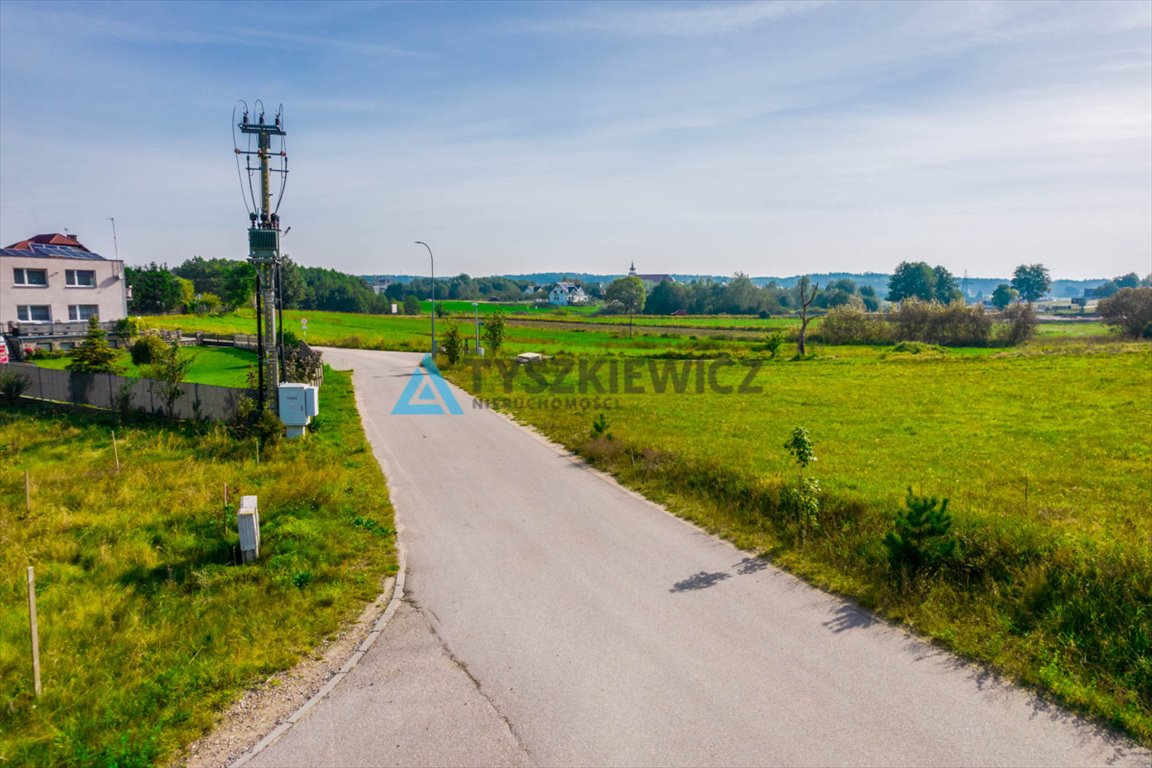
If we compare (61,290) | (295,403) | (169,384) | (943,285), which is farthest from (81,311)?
(943,285)

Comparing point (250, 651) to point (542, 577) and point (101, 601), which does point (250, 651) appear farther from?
point (542, 577)

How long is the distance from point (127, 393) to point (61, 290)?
33.6 m

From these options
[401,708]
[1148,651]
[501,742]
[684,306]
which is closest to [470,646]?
[401,708]

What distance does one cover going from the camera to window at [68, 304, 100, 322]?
47.1 meters

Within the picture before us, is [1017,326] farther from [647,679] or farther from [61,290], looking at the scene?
[61,290]

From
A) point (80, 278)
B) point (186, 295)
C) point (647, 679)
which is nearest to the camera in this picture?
point (647, 679)

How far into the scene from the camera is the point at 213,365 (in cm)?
3628

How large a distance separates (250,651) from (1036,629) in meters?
9.16

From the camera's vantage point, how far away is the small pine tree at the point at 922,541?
9.24 metres

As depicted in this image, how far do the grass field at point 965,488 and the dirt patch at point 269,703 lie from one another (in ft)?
21.5

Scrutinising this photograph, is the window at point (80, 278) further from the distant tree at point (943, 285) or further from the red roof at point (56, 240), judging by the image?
the distant tree at point (943, 285)

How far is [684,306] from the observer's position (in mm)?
128375

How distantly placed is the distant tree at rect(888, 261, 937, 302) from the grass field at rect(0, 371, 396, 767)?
5743 inches

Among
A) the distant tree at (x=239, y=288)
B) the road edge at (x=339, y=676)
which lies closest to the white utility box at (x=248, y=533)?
the road edge at (x=339, y=676)
